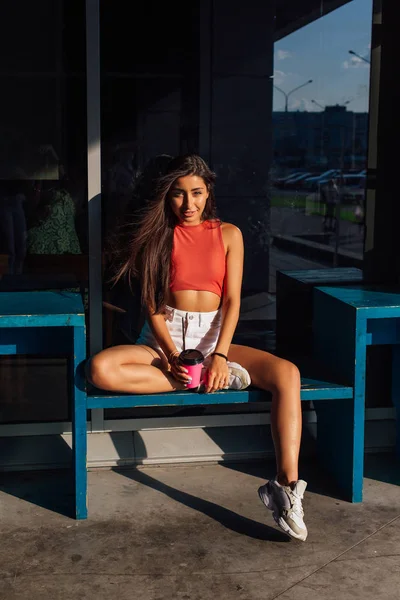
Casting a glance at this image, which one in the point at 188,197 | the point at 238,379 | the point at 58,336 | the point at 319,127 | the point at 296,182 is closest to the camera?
the point at 238,379

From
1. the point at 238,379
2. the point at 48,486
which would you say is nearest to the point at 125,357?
the point at 238,379

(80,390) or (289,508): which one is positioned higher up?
(80,390)

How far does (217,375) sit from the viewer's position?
11.9 feet

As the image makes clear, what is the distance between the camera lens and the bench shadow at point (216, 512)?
3.55 meters

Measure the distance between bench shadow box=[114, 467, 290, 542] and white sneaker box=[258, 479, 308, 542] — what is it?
120 mm

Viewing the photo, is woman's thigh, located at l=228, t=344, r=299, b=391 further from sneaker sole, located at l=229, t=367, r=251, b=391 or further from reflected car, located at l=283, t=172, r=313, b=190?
reflected car, located at l=283, t=172, r=313, b=190

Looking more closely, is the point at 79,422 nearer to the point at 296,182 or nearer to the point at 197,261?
the point at 197,261

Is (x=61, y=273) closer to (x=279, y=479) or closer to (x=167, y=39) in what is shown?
(x=167, y=39)

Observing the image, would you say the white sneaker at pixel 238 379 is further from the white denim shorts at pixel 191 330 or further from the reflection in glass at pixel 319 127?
the reflection in glass at pixel 319 127

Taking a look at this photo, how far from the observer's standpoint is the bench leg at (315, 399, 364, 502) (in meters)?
3.83

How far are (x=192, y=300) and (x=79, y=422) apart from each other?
0.75m

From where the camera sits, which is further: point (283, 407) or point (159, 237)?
point (159, 237)

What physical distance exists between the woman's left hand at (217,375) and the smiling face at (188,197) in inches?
26.6

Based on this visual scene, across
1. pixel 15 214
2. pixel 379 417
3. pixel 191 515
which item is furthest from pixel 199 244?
pixel 379 417
